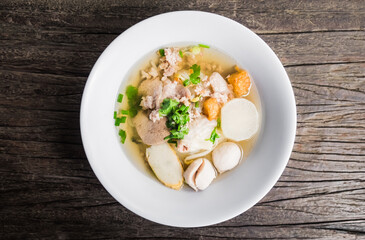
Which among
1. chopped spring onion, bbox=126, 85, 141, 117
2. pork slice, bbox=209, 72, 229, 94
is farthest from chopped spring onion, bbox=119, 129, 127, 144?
pork slice, bbox=209, 72, 229, 94

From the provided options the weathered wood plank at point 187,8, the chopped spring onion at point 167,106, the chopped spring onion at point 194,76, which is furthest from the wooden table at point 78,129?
the chopped spring onion at point 167,106

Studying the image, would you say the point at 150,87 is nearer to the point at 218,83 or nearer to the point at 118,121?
the point at 118,121

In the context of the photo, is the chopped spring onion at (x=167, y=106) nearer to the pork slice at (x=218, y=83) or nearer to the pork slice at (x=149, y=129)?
the pork slice at (x=149, y=129)

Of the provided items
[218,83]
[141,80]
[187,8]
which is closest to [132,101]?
[141,80]

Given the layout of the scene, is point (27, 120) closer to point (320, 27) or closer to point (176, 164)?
point (176, 164)

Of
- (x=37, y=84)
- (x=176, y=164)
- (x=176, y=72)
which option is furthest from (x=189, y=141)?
(x=37, y=84)

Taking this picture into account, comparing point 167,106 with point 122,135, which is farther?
point 122,135

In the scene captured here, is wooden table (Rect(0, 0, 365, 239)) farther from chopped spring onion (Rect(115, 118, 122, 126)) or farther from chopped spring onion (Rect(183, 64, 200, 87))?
chopped spring onion (Rect(183, 64, 200, 87))
